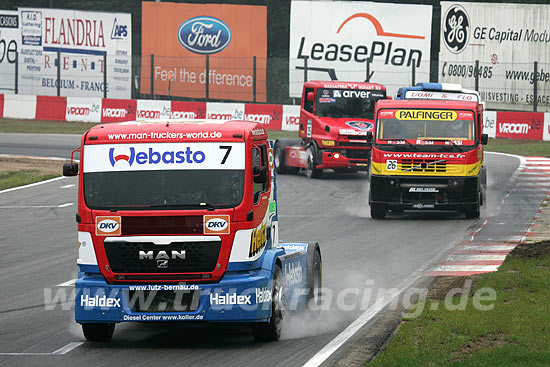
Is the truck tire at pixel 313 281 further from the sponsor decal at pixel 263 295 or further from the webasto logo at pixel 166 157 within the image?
the webasto logo at pixel 166 157

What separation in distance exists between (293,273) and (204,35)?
133 ft

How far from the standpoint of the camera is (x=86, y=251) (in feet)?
33.2

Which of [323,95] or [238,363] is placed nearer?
[238,363]

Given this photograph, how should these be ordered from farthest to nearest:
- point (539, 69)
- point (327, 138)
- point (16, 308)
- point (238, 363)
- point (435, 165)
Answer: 1. point (539, 69)
2. point (327, 138)
3. point (435, 165)
4. point (16, 308)
5. point (238, 363)

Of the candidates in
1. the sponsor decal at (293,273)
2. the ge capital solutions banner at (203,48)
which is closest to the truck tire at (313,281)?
the sponsor decal at (293,273)

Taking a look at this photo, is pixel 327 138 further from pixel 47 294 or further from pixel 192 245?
pixel 192 245

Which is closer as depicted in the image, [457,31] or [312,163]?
[312,163]

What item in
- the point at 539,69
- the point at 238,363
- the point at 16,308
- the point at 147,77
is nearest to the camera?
the point at 238,363

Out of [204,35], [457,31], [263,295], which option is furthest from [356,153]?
[204,35]

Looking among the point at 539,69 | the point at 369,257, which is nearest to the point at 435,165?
the point at 369,257

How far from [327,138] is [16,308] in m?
16.6

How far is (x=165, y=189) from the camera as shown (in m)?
10.2

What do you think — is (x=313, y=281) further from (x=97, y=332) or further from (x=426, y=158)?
(x=426, y=158)

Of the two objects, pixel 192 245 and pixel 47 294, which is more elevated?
pixel 192 245
